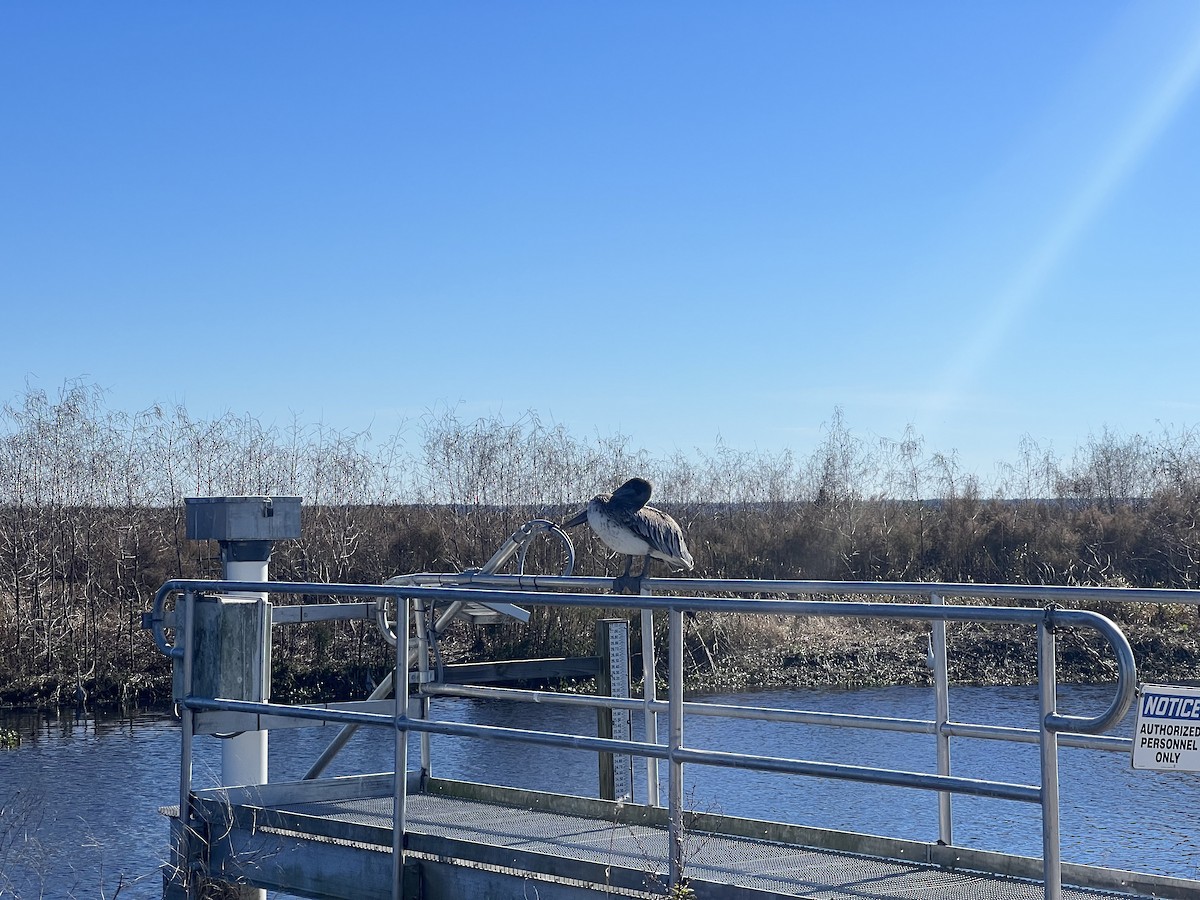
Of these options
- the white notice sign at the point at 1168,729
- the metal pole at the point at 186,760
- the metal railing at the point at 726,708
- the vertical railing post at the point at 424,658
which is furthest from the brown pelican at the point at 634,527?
the white notice sign at the point at 1168,729

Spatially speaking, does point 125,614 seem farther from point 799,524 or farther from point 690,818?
point 690,818

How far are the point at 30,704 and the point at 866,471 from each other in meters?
17.2

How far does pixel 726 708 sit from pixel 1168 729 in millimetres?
2291

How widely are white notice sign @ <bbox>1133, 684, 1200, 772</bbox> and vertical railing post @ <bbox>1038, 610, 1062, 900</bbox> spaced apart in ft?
0.74

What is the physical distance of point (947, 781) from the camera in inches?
151

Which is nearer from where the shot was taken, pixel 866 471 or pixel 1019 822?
pixel 1019 822

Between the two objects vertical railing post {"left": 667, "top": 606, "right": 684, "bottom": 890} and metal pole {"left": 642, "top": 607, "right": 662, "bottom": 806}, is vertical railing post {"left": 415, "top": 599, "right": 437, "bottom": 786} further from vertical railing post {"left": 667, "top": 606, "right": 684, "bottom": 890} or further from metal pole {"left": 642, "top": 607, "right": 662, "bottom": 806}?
vertical railing post {"left": 667, "top": 606, "right": 684, "bottom": 890}

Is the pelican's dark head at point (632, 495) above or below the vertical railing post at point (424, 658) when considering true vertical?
above

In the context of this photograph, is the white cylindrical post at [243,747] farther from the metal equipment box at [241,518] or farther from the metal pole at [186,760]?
the metal pole at [186,760]

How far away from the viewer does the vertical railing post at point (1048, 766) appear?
371cm

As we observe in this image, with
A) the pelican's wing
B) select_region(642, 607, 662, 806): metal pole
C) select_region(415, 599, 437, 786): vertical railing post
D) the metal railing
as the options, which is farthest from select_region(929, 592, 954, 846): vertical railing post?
select_region(415, 599, 437, 786): vertical railing post

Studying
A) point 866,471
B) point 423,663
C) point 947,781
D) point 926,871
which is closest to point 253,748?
point 423,663

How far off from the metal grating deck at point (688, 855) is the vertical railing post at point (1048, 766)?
0.89m

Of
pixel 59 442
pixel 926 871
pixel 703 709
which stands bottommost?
pixel 926 871
